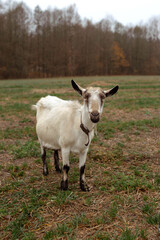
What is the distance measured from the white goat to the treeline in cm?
4617

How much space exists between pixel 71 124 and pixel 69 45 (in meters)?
54.4

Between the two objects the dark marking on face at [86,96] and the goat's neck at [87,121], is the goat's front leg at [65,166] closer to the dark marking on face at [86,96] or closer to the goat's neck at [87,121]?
the goat's neck at [87,121]

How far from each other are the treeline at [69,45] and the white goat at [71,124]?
46171mm

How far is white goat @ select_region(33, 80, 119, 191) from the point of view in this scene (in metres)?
3.26

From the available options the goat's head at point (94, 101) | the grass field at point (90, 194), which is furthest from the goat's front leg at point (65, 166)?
the goat's head at point (94, 101)

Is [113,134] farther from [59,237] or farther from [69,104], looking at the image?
[59,237]

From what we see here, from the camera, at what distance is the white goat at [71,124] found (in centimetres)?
326

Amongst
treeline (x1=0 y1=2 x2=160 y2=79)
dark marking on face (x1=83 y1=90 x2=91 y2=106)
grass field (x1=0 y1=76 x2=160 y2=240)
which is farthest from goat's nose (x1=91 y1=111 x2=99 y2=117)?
treeline (x1=0 y1=2 x2=160 y2=79)

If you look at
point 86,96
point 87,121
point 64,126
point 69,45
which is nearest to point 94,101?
point 86,96

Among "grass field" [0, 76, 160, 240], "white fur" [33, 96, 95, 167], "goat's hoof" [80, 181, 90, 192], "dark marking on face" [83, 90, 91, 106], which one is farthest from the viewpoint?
"goat's hoof" [80, 181, 90, 192]

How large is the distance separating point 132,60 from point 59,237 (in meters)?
67.7

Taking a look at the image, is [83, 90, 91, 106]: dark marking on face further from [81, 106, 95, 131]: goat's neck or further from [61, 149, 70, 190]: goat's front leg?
[61, 149, 70, 190]: goat's front leg

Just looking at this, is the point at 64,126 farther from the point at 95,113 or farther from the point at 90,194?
the point at 90,194

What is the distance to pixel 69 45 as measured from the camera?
178 feet
